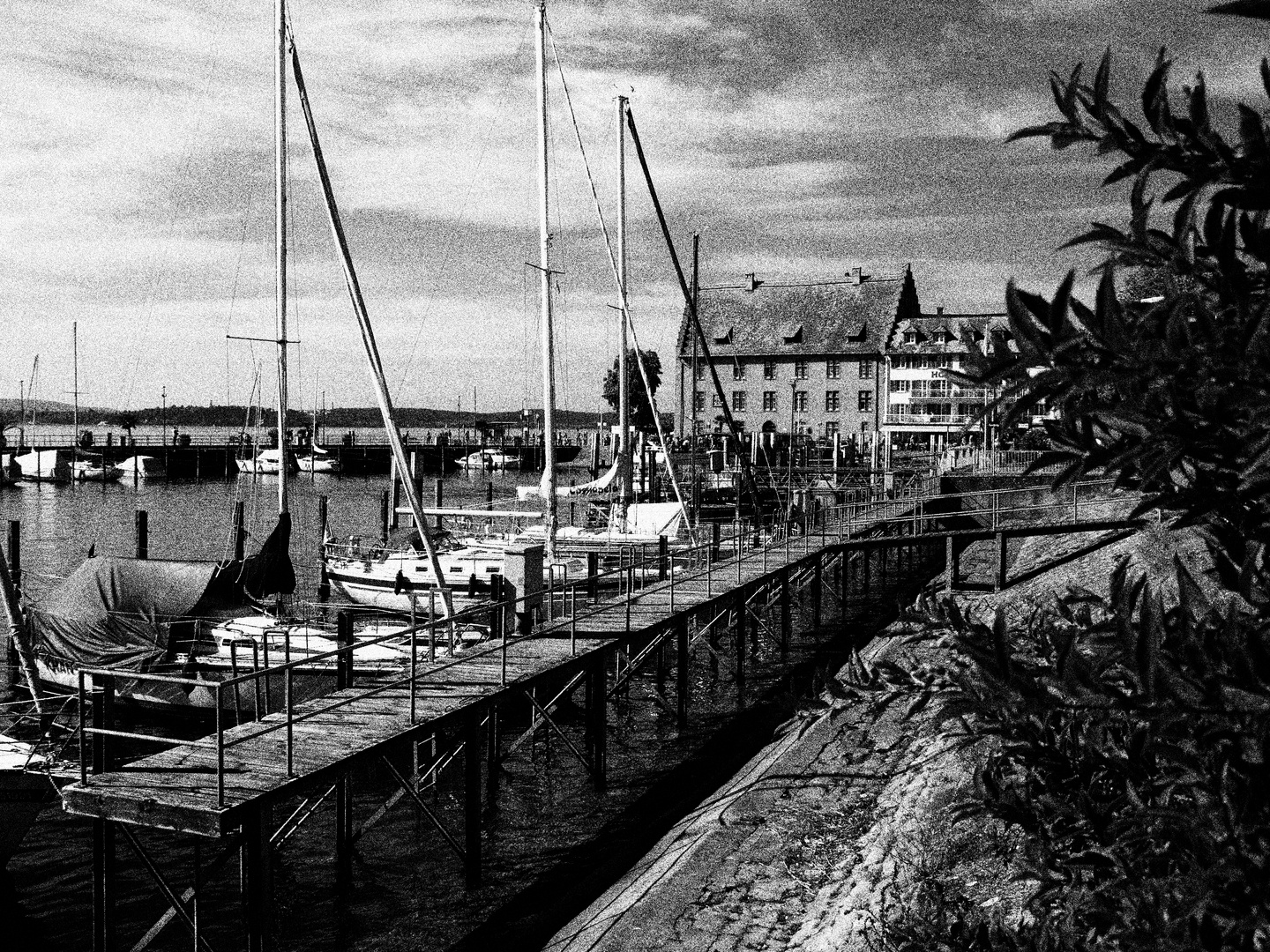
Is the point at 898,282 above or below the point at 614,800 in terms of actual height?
above

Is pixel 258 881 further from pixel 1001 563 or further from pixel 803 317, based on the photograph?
pixel 803 317

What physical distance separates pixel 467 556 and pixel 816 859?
76.1 ft

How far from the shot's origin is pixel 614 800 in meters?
20.2

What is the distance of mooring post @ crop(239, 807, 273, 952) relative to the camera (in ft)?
38.1

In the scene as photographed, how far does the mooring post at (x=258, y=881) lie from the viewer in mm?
11602

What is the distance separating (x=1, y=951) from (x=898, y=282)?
9244cm

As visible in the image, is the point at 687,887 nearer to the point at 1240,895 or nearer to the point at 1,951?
the point at 1,951

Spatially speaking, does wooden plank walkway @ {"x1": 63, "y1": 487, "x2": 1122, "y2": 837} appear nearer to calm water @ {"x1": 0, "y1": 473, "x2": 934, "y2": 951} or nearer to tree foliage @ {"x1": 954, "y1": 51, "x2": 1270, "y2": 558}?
calm water @ {"x1": 0, "y1": 473, "x2": 934, "y2": 951}

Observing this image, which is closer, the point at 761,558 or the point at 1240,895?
the point at 1240,895

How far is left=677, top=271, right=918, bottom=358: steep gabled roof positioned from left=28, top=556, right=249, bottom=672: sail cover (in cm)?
7204

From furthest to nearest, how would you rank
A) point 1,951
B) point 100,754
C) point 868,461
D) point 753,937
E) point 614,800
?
point 868,461
point 614,800
point 1,951
point 100,754
point 753,937

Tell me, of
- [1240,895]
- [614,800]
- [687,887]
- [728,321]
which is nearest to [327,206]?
[614,800]

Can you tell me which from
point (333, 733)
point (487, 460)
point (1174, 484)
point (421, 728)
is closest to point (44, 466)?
point (487, 460)

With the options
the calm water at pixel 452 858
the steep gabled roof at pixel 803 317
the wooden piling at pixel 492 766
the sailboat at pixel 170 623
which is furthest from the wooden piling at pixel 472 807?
the steep gabled roof at pixel 803 317
